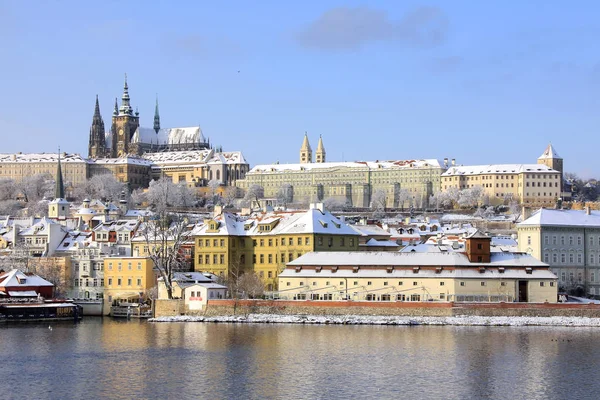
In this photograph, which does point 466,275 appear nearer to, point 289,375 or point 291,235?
point 291,235

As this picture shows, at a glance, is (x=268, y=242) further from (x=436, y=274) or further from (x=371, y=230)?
(x=436, y=274)

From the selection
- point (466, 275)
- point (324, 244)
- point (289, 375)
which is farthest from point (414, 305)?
point (289, 375)

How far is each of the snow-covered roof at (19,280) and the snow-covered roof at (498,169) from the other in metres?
128

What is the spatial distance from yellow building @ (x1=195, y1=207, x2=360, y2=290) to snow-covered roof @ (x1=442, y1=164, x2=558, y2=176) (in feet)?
385

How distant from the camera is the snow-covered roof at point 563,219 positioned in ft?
229

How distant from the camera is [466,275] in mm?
59938

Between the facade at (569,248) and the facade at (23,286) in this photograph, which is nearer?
the facade at (23,286)

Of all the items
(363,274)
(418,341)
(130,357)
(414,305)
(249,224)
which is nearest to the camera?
(130,357)

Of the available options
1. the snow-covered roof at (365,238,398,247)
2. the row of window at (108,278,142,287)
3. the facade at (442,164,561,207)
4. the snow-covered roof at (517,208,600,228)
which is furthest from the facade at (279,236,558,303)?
the facade at (442,164,561,207)

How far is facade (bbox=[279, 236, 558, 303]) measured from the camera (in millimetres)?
59812

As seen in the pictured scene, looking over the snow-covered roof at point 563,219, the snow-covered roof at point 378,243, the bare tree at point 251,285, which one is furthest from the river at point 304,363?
the snow-covered roof at point 378,243

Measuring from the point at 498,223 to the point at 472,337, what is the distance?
86.7 metres

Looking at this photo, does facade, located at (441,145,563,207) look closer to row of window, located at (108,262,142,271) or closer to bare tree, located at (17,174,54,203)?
bare tree, located at (17,174,54,203)

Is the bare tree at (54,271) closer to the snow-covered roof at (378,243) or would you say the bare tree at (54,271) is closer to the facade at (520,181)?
the snow-covered roof at (378,243)
